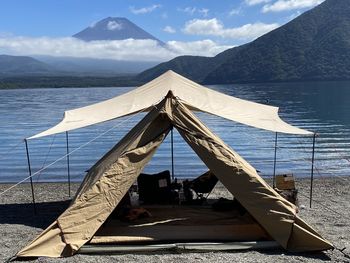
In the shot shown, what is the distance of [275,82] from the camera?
17475cm

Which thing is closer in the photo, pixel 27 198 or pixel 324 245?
pixel 324 245

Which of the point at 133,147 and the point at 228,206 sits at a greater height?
the point at 133,147

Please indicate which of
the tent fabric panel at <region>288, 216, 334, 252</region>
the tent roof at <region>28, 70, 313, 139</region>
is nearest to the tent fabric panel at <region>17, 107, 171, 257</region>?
the tent roof at <region>28, 70, 313, 139</region>

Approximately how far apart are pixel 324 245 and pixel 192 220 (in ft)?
8.53

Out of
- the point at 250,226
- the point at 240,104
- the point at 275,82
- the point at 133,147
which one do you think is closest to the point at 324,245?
the point at 250,226

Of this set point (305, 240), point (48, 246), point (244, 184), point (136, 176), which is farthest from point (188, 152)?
point (48, 246)

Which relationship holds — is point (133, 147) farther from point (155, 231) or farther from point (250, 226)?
point (250, 226)

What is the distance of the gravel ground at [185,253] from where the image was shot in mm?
8180

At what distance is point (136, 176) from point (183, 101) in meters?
2.20

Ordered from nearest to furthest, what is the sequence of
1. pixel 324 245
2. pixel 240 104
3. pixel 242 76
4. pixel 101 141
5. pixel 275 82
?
pixel 324 245, pixel 240 104, pixel 101 141, pixel 275 82, pixel 242 76

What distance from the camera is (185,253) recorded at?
27.6 ft

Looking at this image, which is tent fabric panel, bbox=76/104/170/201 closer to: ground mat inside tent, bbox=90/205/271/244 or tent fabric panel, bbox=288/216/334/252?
ground mat inside tent, bbox=90/205/271/244

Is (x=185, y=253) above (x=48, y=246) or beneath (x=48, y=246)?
beneath

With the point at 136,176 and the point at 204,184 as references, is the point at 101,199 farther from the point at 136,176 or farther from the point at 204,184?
the point at 204,184
